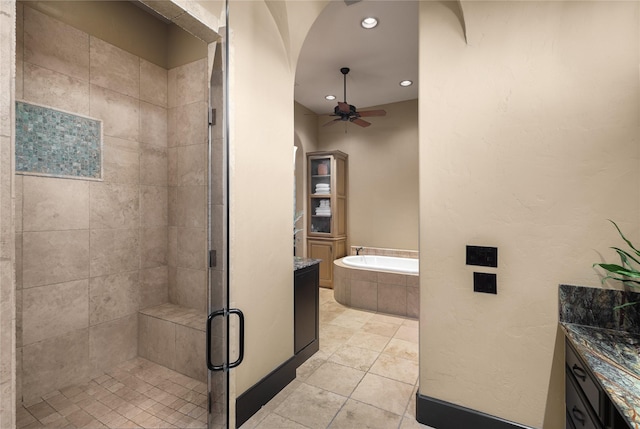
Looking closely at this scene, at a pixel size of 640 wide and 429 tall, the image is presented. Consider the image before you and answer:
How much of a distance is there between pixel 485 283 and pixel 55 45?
132 inches

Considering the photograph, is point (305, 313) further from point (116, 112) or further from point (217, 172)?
point (116, 112)

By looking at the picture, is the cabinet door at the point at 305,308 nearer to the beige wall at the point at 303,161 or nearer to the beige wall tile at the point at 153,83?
the beige wall tile at the point at 153,83

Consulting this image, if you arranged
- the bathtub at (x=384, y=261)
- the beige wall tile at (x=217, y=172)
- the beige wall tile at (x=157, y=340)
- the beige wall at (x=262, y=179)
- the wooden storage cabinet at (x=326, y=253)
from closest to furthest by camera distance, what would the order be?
the beige wall tile at (x=217, y=172) → the beige wall at (x=262, y=179) → the beige wall tile at (x=157, y=340) → the bathtub at (x=384, y=261) → the wooden storage cabinet at (x=326, y=253)

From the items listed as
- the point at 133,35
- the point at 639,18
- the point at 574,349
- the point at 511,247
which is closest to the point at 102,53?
the point at 133,35

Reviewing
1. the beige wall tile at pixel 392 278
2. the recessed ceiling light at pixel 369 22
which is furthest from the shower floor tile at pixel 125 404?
the recessed ceiling light at pixel 369 22

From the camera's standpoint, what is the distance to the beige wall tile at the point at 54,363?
210 cm

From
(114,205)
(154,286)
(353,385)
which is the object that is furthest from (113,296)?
(353,385)

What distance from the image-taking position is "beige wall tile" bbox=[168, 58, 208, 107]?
2.75 m

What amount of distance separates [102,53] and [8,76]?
2058mm

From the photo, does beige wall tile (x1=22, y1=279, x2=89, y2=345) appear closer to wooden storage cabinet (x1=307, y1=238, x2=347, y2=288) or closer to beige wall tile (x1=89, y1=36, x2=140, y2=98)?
beige wall tile (x1=89, y1=36, x2=140, y2=98)

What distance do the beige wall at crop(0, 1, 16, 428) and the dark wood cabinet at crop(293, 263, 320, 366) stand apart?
1.79 metres

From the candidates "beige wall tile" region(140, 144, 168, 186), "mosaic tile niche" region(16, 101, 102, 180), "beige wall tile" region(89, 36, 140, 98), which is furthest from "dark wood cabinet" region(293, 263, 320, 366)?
"beige wall tile" region(89, 36, 140, 98)

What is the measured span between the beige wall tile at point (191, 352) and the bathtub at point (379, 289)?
229cm

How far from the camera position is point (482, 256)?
1792mm
